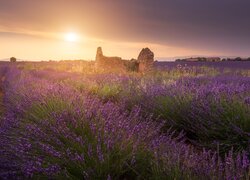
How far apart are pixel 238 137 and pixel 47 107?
222 cm

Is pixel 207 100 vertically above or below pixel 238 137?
above

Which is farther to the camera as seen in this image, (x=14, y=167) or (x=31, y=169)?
(x=14, y=167)

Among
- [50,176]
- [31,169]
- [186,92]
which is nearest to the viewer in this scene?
[31,169]

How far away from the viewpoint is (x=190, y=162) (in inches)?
93.9

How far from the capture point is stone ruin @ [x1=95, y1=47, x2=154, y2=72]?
55.8 feet

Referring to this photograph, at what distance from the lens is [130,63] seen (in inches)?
757

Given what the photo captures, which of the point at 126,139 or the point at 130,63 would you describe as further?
the point at 130,63

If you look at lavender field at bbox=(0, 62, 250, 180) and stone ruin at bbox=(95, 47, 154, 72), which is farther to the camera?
stone ruin at bbox=(95, 47, 154, 72)

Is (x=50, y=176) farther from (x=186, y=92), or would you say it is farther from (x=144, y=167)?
(x=186, y=92)

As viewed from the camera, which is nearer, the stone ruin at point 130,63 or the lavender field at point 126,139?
the lavender field at point 126,139

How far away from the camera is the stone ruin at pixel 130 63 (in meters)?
17.0

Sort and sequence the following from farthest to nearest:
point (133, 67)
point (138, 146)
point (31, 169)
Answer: point (133, 67)
point (138, 146)
point (31, 169)

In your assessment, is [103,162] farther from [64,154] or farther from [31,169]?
[31,169]

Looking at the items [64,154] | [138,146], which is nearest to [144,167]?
[138,146]
